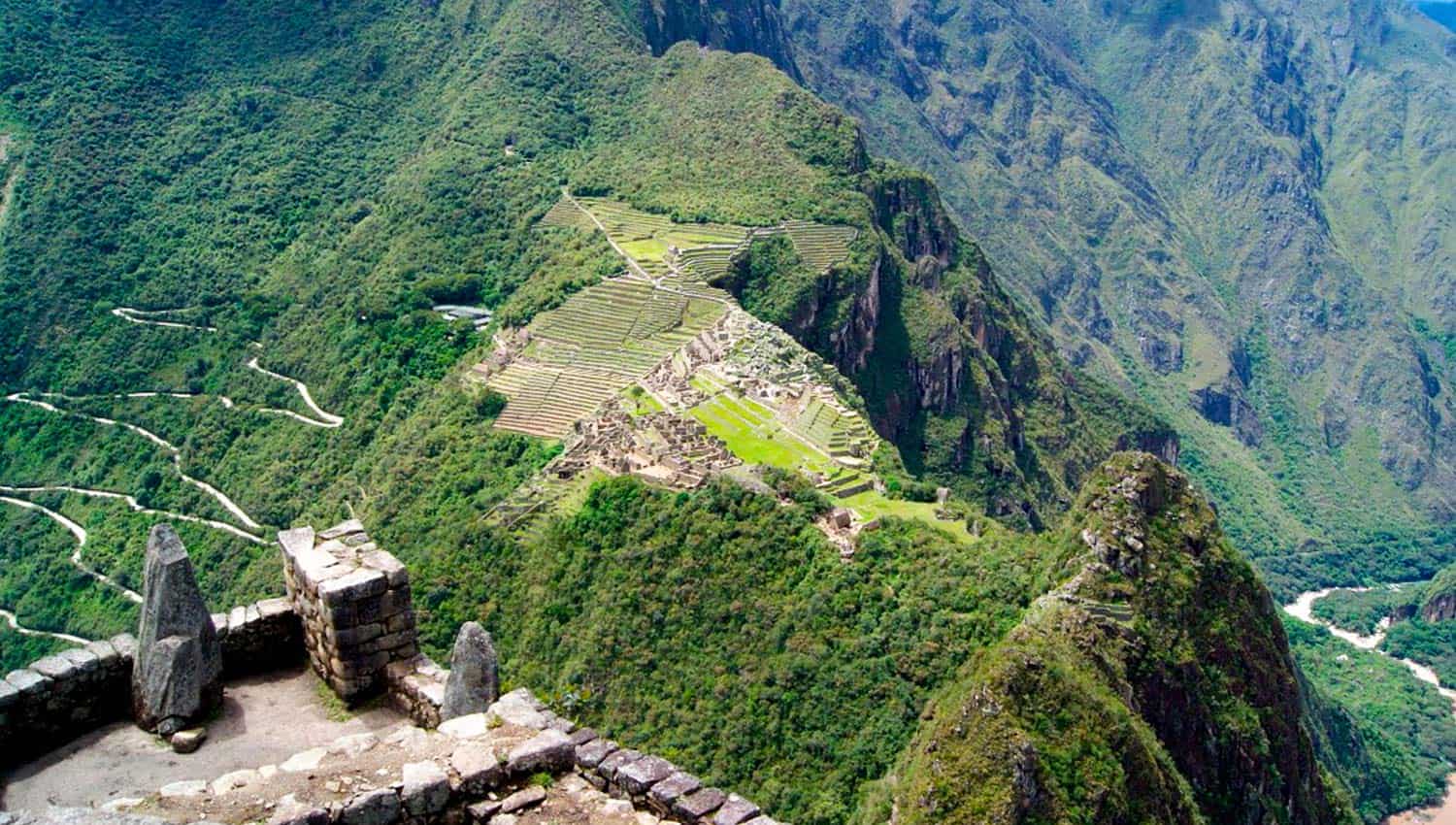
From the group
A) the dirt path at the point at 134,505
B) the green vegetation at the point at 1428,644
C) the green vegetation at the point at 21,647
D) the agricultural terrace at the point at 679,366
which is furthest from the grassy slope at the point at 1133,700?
the green vegetation at the point at 1428,644

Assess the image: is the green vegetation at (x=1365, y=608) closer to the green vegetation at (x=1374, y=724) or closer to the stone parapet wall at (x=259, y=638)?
the green vegetation at (x=1374, y=724)

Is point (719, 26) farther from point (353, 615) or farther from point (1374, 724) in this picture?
point (353, 615)

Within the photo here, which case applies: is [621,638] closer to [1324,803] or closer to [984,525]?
[984,525]

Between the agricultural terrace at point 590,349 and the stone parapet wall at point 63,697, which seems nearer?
the stone parapet wall at point 63,697

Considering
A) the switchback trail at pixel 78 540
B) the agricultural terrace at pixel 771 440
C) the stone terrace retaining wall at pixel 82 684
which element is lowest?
the switchback trail at pixel 78 540

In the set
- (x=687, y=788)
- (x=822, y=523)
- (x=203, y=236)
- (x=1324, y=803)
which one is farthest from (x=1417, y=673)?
(x=687, y=788)

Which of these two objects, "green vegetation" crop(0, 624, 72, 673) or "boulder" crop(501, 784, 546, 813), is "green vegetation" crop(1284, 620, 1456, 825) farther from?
"boulder" crop(501, 784, 546, 813)
